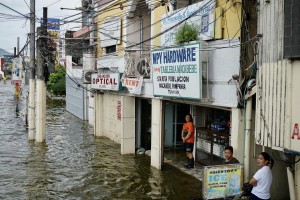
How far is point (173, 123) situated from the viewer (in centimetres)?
1559

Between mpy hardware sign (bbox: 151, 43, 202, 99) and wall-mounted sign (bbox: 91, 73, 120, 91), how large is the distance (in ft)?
12.3

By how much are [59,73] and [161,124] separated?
3768 cm

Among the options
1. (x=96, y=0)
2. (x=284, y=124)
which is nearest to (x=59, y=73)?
(x=96, y=0)

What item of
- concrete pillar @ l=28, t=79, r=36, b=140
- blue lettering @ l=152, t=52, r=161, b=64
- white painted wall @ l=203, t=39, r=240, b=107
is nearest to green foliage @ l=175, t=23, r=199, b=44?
white painted wall @ l=203, t=39, r=240, b=107

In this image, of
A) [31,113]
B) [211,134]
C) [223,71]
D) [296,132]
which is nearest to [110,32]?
[31,113]

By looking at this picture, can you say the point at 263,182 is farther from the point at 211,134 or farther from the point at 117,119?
the point at 117,119

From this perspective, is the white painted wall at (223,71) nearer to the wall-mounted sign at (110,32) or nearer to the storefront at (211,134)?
the storefront at (211,134)

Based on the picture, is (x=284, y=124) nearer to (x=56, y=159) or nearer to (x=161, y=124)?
(x=161, y=124)

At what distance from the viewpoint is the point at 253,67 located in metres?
7.98

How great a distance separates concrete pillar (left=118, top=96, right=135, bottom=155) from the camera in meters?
14.9

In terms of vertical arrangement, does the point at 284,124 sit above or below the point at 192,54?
below

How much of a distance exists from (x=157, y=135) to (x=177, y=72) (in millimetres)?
2997

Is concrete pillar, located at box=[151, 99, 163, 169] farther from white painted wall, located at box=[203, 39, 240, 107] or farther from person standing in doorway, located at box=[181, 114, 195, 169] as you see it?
white painted wall, located at box=[203, 39, 240, 107]

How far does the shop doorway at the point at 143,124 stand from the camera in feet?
51.9
